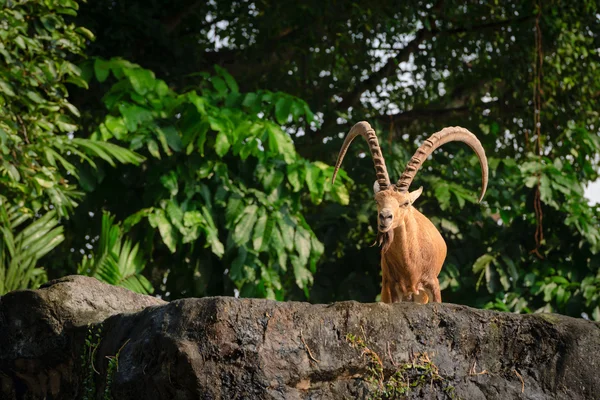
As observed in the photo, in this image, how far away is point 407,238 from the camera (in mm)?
6562

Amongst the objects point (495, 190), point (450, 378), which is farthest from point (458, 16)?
point (450, 378)

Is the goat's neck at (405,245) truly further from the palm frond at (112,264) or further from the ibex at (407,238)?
the palm frond at (112,264)

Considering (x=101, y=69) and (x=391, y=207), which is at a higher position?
(x=101, y=69)

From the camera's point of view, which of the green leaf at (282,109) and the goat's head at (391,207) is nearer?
the goat's head at (391,207)

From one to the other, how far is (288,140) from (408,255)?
16.5 feet

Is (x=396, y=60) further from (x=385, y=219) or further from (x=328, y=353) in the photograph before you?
(x=328, y=353)

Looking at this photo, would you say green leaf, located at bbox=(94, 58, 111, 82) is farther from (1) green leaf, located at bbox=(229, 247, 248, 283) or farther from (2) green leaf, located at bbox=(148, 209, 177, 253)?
(1) green leaf, located at bbox=(229, 247, 248, 283)

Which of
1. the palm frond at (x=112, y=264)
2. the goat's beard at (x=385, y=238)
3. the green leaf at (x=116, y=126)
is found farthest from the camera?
the green leaf at (x=116, y=126)

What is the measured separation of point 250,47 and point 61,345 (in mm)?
8900

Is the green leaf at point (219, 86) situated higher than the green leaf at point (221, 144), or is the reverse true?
the green leaf at point (219, 86)

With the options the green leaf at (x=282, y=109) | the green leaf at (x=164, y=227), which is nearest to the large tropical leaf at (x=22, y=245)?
the green leaf at (x=164, y=227)

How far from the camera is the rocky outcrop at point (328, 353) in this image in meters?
5.12

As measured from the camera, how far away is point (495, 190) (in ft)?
43.8

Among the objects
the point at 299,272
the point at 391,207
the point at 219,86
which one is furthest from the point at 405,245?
the point at 219,86
